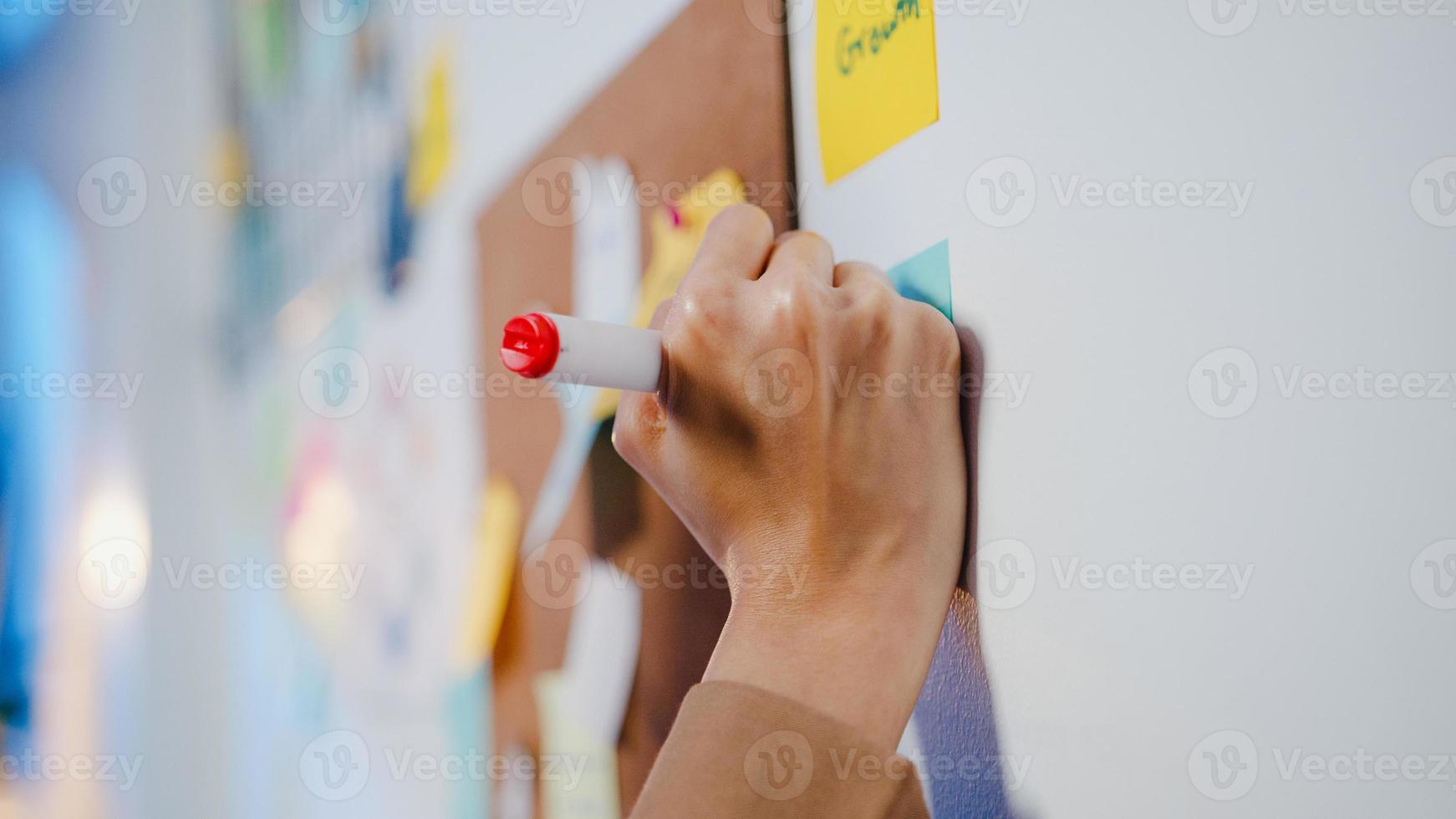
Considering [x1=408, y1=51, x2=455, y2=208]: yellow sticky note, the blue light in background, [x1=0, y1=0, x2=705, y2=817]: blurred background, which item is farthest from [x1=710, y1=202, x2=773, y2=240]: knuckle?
the blue light in background

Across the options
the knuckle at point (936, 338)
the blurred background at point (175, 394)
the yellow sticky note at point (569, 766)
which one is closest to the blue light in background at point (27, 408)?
the blurred background at point (175, 394)

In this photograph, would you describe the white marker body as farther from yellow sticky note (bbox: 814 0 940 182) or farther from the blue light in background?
the blue light in background

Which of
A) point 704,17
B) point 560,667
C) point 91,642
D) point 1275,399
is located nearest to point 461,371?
point 560,667

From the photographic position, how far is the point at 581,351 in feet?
1.45

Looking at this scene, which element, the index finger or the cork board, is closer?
the index finger

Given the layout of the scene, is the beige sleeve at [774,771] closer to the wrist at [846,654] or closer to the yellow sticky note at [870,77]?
the wrist at [846,654]

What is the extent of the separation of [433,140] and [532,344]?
0.69m

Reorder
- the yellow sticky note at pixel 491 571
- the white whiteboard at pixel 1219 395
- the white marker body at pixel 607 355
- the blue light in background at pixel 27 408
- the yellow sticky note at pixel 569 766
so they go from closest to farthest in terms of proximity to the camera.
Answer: the white whiteboard at pixel 1219 395 → the white marker body at pixel 607 355 → the yellow sticky note at pixel 569 766 → the yellow sticky note at pixel 491 571 → the blue light in background at pixel 27 408

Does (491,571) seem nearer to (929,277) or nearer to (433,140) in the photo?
(433,140)

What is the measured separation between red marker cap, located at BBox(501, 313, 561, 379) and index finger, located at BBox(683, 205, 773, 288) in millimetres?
80

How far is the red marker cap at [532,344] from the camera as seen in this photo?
0.43m

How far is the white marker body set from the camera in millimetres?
441

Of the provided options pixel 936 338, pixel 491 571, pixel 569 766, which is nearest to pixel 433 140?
pixel 491 571

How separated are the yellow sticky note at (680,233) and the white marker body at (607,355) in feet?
0.53
